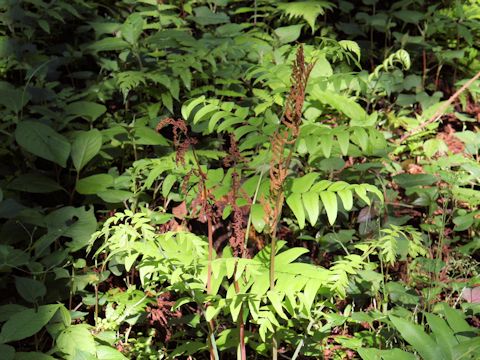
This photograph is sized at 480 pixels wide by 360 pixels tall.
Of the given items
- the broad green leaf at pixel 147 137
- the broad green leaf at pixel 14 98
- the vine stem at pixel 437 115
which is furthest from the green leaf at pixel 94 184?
the vine stem at pixel 437 115

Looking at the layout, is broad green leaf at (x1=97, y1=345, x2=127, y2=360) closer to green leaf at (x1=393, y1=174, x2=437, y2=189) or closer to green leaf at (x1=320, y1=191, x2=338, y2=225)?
green leaf at (x1=320, y1=191, x2=338, y2=225)

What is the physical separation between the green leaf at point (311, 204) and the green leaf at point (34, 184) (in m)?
1.49

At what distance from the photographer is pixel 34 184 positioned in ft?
10.2

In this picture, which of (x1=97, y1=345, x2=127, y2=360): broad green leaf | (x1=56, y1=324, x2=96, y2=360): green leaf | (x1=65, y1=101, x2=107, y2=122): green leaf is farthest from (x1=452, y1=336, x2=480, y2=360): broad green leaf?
(x1=65, y1=101, x2=107, y2=122): green leaf

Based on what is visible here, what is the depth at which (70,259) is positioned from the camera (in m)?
2.77

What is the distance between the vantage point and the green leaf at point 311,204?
6.85 feet

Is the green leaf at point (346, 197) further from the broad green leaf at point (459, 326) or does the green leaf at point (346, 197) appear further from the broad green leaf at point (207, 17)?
the broad green leaf at point (207, 17)

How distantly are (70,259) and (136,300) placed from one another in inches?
14.9

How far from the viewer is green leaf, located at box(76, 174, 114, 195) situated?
3068mm

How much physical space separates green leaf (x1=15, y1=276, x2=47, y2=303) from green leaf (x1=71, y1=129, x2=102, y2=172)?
2.64 ft

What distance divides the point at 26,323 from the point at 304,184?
1.17m

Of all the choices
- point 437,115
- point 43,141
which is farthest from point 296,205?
point 437,115

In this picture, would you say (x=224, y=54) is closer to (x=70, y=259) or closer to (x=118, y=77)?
(x=118, y=77)

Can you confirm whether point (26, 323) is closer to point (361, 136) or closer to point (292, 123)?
point (292, 123)
